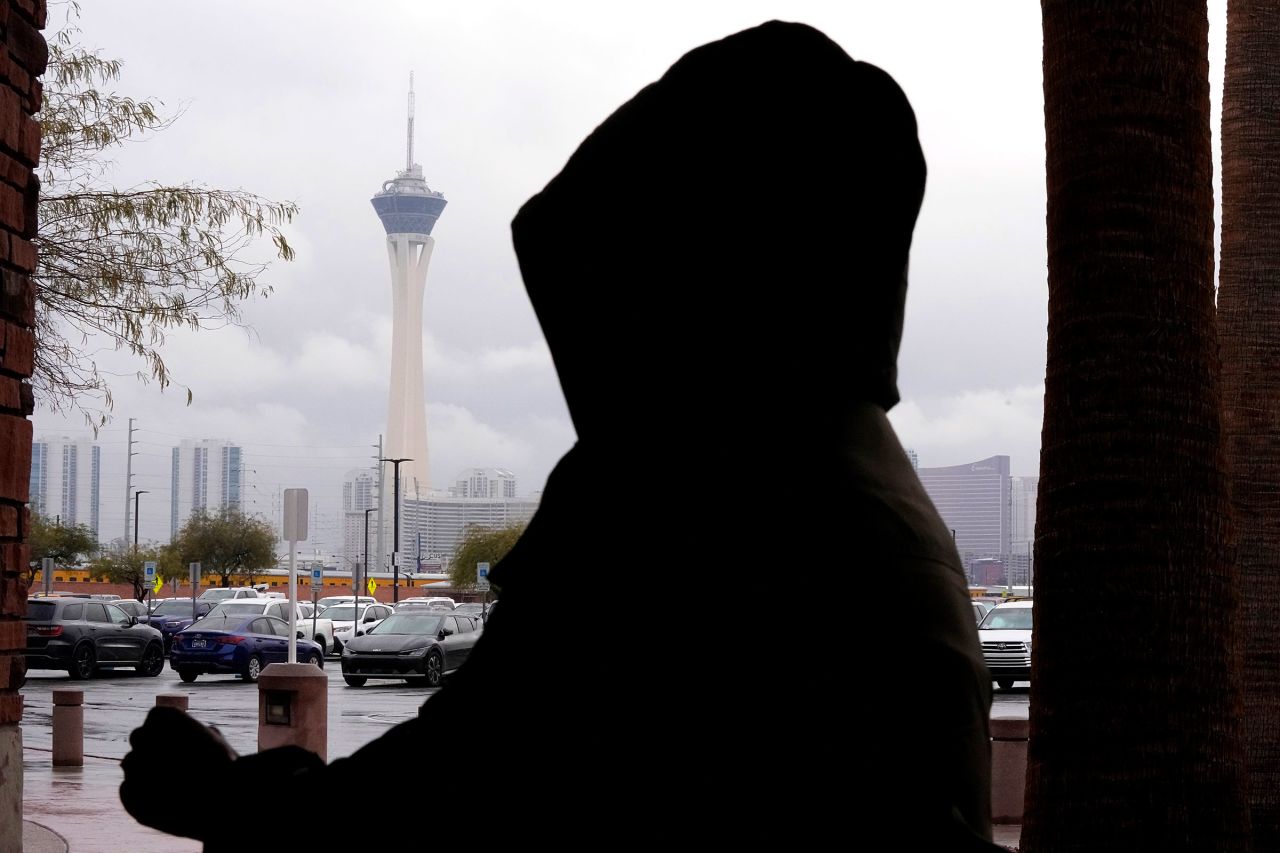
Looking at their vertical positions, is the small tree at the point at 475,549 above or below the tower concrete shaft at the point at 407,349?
below

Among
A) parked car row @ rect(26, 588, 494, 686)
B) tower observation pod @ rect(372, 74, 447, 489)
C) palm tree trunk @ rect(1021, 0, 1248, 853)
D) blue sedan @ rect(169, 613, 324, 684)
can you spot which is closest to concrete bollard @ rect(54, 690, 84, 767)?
palm tree trunk @ rect(1021, 0, 1248, 853)

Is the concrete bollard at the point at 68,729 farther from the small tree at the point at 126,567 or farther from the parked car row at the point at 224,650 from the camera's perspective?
the small tree at the point at 126,567

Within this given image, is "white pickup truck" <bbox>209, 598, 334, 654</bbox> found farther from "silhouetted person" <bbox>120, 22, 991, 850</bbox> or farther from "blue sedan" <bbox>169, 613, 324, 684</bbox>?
"silhouetted person" <bbox>120, 22, 991, 850</bbox>

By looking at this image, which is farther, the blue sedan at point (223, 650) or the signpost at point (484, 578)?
the blue sedan at point (223, 650)

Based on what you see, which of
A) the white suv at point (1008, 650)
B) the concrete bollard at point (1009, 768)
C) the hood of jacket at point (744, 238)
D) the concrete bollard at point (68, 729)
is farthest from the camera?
the white suv at point (1008, 650)

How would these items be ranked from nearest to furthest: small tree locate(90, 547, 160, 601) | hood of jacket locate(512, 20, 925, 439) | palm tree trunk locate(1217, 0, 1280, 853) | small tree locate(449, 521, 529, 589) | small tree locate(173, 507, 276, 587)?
hood of jacket locate(512, 20, 925, 439) < palm tree trunk locate(1217, 0, 1280, 853) < small tree locate(90, 547, 160, 601) < small tree locate(449, 521, 529, 589) < small tree locate(173, 507, 276, 587)

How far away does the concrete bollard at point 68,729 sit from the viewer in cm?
1436

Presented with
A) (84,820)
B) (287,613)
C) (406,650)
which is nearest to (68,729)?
(84,820)

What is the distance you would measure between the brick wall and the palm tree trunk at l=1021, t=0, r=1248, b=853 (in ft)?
10.4

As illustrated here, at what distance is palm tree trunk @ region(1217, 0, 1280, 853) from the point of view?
7.46 metres

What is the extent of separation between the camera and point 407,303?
178500 mm

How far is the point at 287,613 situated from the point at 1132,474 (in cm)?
3238

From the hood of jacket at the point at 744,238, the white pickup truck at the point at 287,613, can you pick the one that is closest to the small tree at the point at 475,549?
the white pickup truck at the point at 287,613

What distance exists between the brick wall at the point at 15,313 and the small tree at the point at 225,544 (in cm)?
7009
